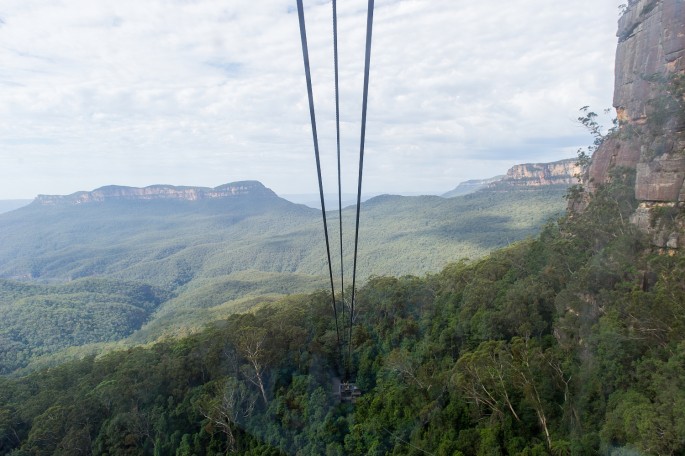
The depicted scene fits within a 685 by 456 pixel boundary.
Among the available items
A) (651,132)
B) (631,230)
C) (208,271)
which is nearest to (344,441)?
(631,230)

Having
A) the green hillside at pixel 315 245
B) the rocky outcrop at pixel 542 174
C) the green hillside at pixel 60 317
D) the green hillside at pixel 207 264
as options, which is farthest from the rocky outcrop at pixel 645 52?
the rocky outcrop at pixel 542 174

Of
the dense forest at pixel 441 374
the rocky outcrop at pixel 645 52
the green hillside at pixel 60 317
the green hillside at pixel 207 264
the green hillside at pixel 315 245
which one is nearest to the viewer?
the dense forest at pixel 441 374

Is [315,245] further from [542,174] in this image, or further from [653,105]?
[653,105]

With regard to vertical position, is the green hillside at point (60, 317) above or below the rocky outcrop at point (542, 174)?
below

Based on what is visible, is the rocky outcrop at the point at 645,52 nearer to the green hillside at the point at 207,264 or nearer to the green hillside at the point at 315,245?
the green hillside at the point at 207,264

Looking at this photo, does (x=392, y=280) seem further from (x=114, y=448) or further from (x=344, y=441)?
(x=114, y=448)

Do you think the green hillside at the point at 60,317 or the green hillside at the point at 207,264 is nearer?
the green hillside at the point at 60,317

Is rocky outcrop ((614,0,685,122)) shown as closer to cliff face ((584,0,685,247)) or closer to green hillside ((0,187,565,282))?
cliff face ((584,0,685,247))
